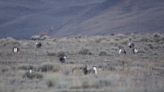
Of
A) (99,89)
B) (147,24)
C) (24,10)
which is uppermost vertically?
(24,10)

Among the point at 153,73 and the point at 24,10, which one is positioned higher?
the point at 24,10

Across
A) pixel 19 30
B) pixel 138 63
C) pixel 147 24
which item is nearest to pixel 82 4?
pixel 19 30

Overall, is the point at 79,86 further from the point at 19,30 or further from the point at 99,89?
the point at 19,30

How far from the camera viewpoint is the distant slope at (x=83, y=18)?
139 metres

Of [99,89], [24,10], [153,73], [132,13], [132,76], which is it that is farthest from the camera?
[24,10]

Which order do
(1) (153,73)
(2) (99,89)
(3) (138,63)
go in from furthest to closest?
(3) (138,63)
(1) (153,73)
(2) (99,89)

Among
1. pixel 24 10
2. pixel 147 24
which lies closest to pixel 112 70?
pixel 147 24

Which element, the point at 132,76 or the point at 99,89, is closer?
the point at 99,89

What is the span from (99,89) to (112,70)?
7672 millimetres

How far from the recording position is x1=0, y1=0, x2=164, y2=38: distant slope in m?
139

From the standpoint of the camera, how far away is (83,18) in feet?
541

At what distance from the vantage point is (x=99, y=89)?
60.5 feet

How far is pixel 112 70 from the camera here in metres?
26.1

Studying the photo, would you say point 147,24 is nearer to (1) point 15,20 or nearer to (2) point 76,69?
(1) point 15,20
